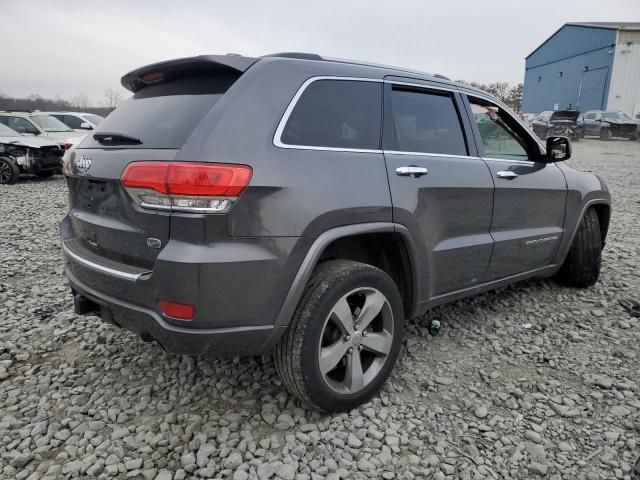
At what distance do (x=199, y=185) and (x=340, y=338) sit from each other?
41.6 inches

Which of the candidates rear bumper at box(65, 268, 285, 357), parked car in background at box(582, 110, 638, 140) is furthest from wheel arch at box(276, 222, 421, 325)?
parked car in background at box(582, 110, 638, 140)

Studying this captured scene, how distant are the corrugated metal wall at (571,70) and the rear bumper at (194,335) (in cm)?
3724

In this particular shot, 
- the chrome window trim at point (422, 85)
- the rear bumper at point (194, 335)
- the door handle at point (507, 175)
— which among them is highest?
the chrome window trim at point (422, 85)

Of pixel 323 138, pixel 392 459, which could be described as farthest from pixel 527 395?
pixel 323 138

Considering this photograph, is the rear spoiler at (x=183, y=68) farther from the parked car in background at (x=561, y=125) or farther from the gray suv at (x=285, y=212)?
the parked car in background at (x=561, y=125)

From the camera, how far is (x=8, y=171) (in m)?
10.7

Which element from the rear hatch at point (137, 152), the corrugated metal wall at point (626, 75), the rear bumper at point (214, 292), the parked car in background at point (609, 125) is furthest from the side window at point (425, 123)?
the corrugated metal wall at point (626, 75)

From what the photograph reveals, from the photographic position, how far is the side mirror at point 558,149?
3.67 m

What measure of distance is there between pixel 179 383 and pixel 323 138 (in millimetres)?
1653

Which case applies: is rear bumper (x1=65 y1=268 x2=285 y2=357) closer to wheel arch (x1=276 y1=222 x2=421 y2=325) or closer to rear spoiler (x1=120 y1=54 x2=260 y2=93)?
wheel arch (x1=276 y1=222 x2=421 y2=325)

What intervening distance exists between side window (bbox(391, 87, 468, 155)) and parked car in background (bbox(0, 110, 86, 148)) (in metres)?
10.9

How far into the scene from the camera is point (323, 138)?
→ 235cm

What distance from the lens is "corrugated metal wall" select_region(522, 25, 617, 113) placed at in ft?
107

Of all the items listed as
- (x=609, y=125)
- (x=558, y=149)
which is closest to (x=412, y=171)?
(x=558, y=149)
